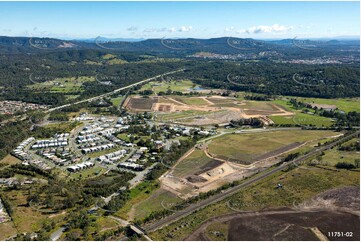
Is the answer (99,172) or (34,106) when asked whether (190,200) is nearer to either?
(99,172)

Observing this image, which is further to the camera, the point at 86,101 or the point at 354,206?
the point at 86,101

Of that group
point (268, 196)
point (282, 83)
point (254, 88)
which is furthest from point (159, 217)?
point (282, 83)

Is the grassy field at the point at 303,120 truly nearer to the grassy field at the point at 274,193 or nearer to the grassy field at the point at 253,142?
the grassy field at the point at 253,142

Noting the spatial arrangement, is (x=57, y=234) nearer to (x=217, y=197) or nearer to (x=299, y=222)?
(x=217, y=197)

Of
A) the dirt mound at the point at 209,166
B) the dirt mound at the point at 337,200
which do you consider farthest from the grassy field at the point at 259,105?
the dirt mound at the point at 337,200

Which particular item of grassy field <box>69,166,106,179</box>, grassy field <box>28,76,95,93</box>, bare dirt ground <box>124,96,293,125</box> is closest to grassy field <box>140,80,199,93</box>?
bare dirt ground <box>124,96,293,125</box>

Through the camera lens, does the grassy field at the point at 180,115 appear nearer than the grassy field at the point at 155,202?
No

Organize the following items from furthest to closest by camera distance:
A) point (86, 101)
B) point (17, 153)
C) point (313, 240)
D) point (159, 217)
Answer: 1. point (86, 101)
2. point (17, 153)
3. point (159, 217)
4. point (313, 240)
